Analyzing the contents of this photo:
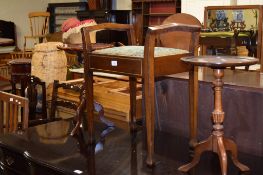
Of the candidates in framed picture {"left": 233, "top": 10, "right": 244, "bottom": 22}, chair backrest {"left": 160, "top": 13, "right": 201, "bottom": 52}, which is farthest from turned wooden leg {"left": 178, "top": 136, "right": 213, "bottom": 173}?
framed picture {"left": 233, "top": 10, "right": 244, "bottom": 22}

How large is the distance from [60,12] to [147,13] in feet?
8.64

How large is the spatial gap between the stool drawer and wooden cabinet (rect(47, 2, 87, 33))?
24.2ft

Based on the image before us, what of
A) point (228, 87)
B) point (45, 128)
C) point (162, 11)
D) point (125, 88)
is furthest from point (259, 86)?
point (162, 11)

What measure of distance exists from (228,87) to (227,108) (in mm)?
107

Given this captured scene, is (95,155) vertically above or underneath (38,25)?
underneath

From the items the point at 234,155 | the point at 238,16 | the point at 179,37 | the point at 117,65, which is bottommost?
the point at 234,155

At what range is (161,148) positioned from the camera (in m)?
1.97

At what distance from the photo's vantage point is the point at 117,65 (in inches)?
69.2

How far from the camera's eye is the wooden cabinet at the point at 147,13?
764 centimetres

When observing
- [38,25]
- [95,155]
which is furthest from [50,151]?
[38,25]

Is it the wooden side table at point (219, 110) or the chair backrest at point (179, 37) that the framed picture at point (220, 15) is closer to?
the chair backrest at point (179, 37)

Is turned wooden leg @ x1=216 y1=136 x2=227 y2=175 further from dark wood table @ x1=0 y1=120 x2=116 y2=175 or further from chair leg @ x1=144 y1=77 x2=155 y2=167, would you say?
dark wood table @ x1=0 y1=120 x2=116 y2=175

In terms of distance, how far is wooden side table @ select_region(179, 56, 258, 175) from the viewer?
4.56ft

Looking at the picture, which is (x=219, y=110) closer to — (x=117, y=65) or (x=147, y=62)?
(x=147, y=62)
